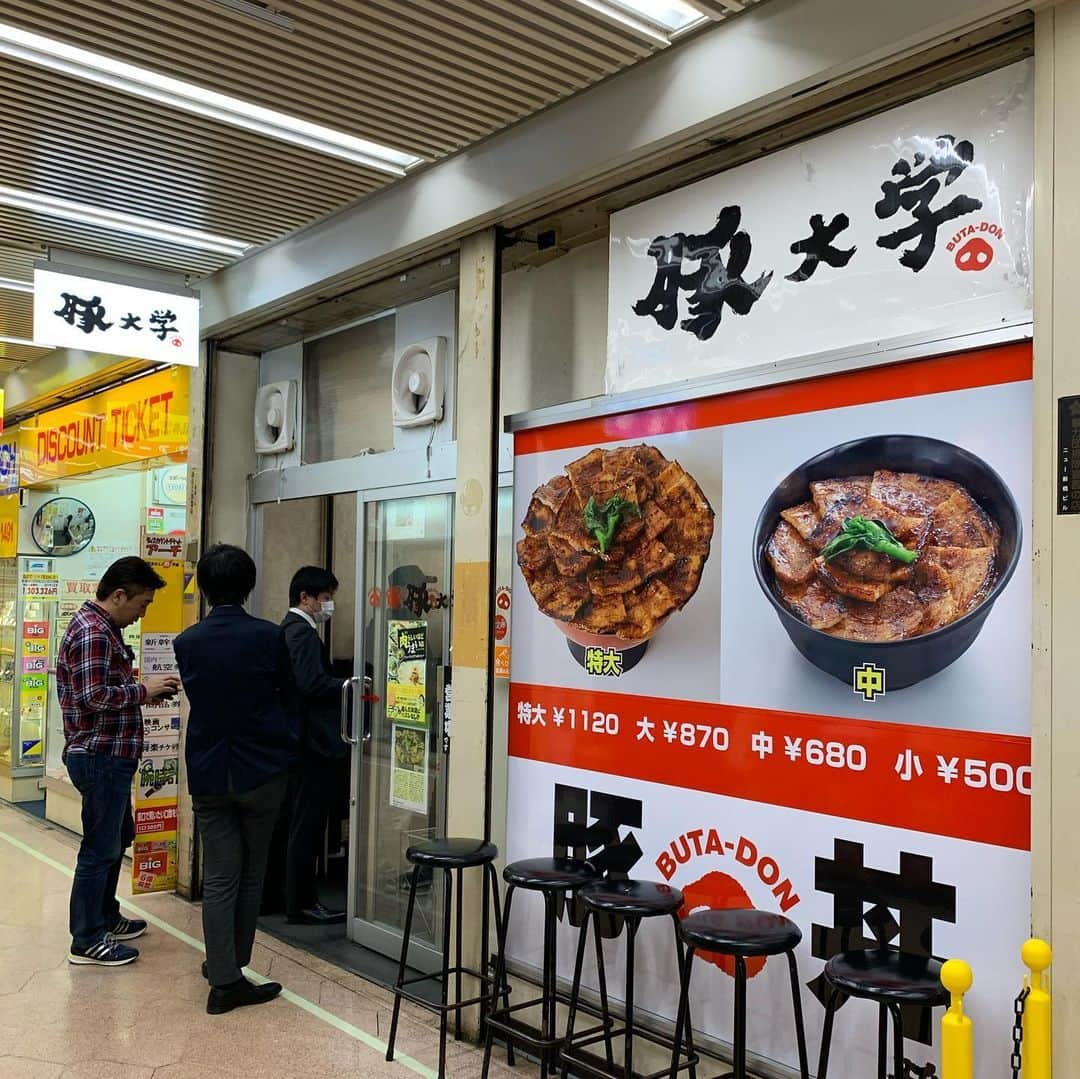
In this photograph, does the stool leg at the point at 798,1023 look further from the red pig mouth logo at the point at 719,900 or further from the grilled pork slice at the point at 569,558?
the grilled pork slice at the point at 569,558

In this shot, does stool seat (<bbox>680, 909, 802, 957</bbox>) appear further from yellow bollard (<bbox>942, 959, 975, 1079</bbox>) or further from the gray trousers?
the gray trousers

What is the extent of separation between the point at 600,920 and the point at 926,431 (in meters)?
1.80

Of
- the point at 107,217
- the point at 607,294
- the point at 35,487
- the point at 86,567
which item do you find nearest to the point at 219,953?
the point at 607,294

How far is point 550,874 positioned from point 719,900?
19.2 inches

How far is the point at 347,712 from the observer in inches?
191

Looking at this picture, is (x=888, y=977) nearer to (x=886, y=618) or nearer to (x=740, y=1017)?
(x=740, y=1017)

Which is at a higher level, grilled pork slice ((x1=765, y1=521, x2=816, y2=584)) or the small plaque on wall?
the small plaque on wall

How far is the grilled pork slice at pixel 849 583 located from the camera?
2.72 metres

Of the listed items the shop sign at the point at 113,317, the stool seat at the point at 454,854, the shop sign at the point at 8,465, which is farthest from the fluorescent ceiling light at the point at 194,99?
the shop sign at the point at 8,465

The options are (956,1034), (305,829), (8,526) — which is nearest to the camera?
(956,1034)

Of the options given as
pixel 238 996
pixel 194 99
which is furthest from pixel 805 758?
pixel 194 99

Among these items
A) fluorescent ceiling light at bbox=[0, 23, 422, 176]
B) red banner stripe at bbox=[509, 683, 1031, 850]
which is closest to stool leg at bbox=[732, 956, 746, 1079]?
red banner stripe at bbox=[509, 683, 1031, 850]

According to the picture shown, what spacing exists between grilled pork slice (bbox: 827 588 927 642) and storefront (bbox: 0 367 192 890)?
3.83 m

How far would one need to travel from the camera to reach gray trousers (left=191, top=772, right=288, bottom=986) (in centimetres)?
398
